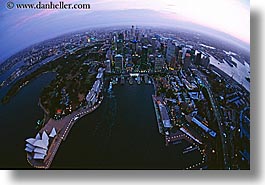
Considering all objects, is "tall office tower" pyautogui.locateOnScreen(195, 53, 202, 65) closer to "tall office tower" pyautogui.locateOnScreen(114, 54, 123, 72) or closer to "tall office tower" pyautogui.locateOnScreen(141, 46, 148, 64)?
"tall office tower" pyautogui.locateOnScreen(141, 46, 148, 64)

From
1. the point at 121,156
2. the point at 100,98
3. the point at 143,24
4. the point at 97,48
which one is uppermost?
the point at 143,24

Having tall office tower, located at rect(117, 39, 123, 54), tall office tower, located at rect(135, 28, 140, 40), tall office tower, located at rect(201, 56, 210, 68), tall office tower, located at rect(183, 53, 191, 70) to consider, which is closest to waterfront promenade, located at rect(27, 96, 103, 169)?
tall office tower, located at rect(117, 39, 123, 54)

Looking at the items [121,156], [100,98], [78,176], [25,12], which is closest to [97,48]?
[100,98]

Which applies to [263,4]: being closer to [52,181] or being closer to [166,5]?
[166,5]

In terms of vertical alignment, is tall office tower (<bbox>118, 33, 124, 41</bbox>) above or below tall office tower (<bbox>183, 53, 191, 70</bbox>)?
above

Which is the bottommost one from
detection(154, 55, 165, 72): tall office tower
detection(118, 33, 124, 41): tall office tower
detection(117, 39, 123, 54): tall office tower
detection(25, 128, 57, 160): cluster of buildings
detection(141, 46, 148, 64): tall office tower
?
detection(25, 128, 57, 160): cluster of buildings

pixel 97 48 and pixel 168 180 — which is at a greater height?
pixel 97 48
